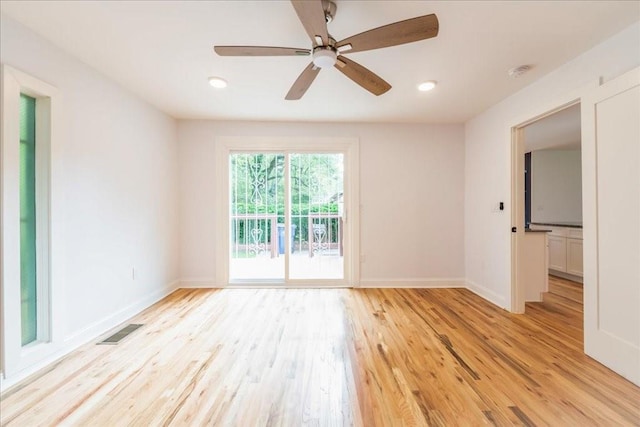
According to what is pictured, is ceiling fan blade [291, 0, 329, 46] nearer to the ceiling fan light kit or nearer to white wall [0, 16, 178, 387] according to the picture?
the ceiling fan light kit

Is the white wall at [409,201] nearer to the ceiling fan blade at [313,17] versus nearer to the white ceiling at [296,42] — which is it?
the white ceiling at [296,42]

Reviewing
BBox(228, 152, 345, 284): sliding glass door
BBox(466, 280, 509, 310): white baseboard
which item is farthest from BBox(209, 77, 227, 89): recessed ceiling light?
BBox(466, 280, 509, 310): white baseboard

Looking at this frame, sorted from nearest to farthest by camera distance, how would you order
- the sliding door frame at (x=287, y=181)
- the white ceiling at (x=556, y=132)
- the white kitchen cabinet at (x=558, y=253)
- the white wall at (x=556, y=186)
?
the white ceiling at (x=556, y=132) < the sliding door frame at (x=287, y=181) < the white kitchen cabinet at (x=558, y=253) < the white wall at (x=556, y=186)

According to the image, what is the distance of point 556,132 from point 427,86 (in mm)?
2882

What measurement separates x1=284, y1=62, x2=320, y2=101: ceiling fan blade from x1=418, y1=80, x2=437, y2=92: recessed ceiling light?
130 centimetres

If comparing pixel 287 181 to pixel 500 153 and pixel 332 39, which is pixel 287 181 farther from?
pixel 500 153

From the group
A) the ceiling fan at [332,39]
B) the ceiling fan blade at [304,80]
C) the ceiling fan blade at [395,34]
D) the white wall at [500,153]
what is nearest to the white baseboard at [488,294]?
the white wall at [500,153]

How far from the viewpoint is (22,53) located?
1.84 metres

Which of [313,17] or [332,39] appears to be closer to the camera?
[313,17]

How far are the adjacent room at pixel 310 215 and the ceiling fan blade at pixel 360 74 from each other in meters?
0.02

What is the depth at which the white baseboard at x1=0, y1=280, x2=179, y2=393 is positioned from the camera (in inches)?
70.4

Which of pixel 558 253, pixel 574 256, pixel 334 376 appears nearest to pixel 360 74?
pixel 334 376

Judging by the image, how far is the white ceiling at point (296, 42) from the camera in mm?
1682

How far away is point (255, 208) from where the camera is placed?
3.99 meters
